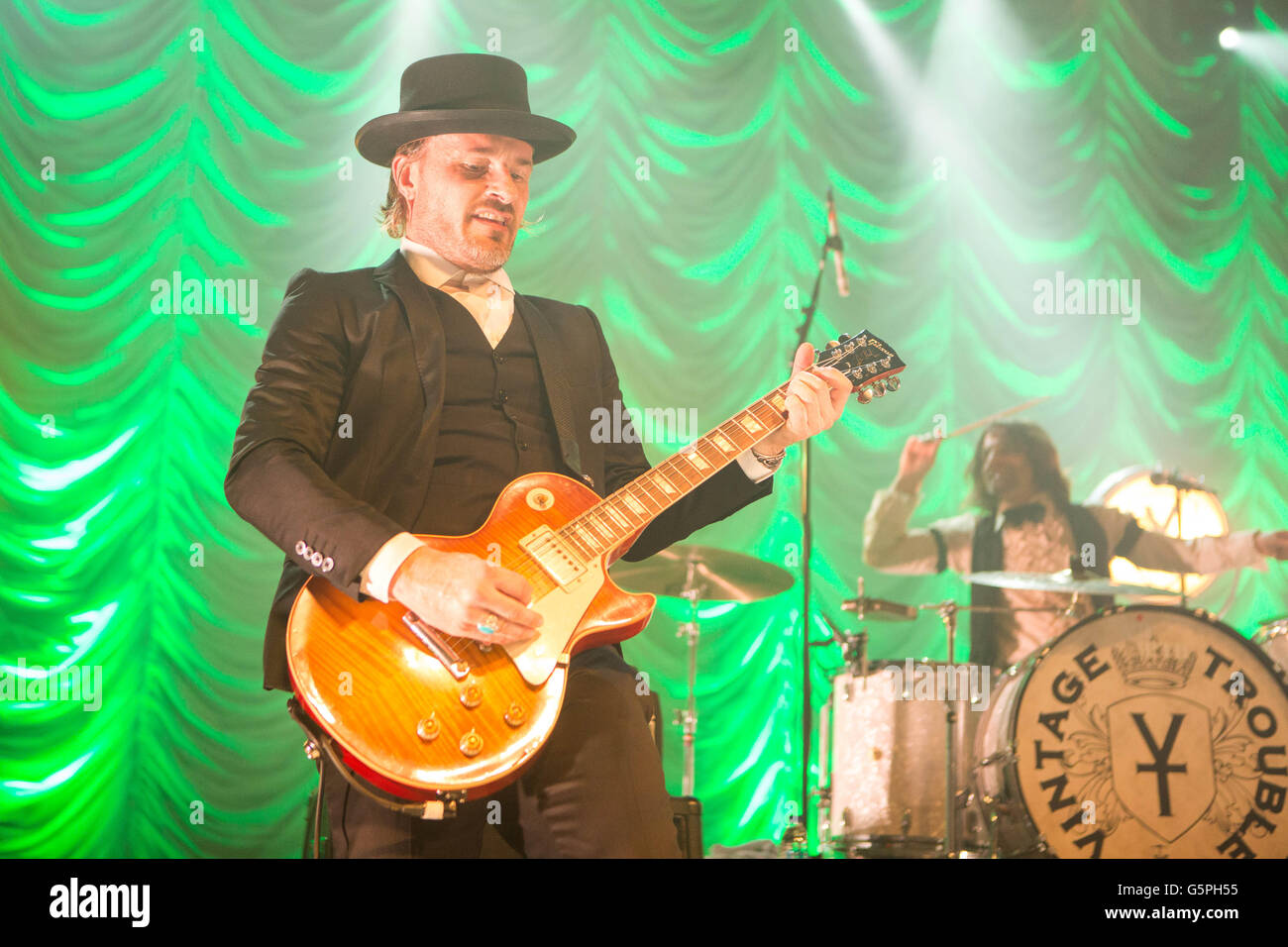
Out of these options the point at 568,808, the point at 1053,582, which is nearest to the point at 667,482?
the point at 568,808

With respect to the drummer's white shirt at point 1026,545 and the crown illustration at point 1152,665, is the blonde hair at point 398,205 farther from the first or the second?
the crown illustration at point 1152,665

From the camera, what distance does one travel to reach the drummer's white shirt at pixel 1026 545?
167 inches

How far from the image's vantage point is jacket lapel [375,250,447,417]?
2398mm

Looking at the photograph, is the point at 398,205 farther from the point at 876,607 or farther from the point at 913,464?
the point at 913,464

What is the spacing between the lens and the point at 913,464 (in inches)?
175

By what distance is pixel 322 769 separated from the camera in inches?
85.6

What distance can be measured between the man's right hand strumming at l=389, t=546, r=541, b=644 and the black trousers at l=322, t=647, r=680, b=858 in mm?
248

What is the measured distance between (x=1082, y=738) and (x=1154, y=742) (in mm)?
235

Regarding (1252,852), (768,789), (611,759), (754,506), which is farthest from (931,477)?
(611,759)

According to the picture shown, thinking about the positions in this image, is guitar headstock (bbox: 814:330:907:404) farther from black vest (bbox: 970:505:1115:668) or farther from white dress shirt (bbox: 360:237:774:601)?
black vest (bbox: 970:505:1115:668)

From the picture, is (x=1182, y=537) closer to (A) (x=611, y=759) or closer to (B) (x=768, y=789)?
(B) (x=768, y=789)

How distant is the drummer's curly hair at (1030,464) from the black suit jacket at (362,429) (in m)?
2.05

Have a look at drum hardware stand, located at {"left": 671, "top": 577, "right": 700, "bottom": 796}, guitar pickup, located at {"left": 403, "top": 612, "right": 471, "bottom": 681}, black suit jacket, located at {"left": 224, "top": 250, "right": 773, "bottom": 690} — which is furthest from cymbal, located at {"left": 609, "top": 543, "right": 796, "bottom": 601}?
guitar pickup, located at {"left": 403, "top": 612, "right": 471, "bottom": 681}
